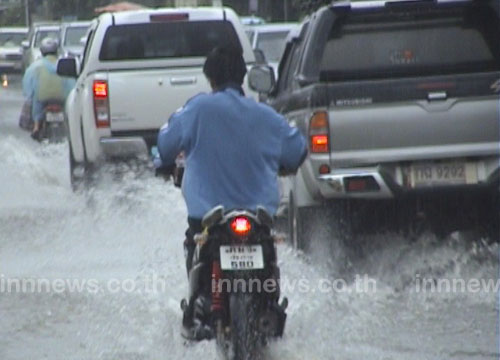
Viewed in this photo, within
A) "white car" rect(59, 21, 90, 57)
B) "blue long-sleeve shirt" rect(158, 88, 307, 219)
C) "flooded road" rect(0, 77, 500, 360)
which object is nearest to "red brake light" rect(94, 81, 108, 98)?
"flooded road" rect(0, 77, 500, 360)

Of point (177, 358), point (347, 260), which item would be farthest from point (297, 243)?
point (177, 358)

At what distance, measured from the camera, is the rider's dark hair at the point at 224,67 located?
7.73m

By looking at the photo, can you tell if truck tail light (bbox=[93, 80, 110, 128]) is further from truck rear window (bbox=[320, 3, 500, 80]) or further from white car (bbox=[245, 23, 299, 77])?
white car (bbox=[245, 23, 299, 77])

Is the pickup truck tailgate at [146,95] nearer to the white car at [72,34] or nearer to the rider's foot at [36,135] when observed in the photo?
the rider's foot at [36,135]

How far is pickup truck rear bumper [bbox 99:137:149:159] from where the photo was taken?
15766 millimetres

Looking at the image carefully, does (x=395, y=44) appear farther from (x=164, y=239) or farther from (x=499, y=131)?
(x=164, y=239)

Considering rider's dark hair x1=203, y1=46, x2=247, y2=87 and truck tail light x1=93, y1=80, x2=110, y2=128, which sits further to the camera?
truck tail light x1=93, y1=80, x2=110, y2=128

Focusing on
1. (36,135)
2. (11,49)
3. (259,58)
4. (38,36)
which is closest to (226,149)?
(259,58)

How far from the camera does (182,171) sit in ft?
25.8

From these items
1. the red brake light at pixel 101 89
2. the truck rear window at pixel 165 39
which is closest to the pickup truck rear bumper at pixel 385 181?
the red brake light at pixel 101 89

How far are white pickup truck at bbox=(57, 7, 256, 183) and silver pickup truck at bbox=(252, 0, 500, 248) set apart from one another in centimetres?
449

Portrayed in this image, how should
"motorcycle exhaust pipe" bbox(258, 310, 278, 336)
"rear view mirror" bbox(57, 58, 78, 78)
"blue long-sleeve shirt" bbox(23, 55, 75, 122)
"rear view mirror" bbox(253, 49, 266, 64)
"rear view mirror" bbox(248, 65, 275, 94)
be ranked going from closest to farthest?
"motorcycle exhaust pipe" bbox(258, 310, 278, 336) → "rear view mirror" bbox(248, 65, 275, 94) → "rear view mirror" bbox(253, 49, 266, 64) → "rear view mirror" bbox(57, 58, 78, 78) → "blue long-sleeve shirt" bbox(23, 55, 75, 122)

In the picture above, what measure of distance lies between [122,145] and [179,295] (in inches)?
220

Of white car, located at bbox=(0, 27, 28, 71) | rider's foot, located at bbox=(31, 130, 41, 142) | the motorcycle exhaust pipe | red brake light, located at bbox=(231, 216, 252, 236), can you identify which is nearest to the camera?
red brake light, located at bbox=(231, 216, 252, 236)
